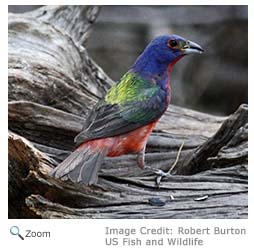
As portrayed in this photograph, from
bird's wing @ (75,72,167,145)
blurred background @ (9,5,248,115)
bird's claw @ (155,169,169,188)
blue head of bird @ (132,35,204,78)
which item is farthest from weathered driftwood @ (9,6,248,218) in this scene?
blurred background @ (9,5,248,115)

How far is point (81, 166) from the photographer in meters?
2.88

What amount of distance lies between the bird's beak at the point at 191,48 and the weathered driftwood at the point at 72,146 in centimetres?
22

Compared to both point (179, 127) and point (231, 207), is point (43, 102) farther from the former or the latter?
point (231, 207)

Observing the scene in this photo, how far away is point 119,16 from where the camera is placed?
546 centimetres

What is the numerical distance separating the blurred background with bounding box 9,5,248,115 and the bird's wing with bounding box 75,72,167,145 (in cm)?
215

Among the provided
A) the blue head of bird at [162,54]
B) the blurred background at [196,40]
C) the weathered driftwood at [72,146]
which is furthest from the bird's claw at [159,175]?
the blurred background at [196,40]

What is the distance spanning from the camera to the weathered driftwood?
2928 mm
